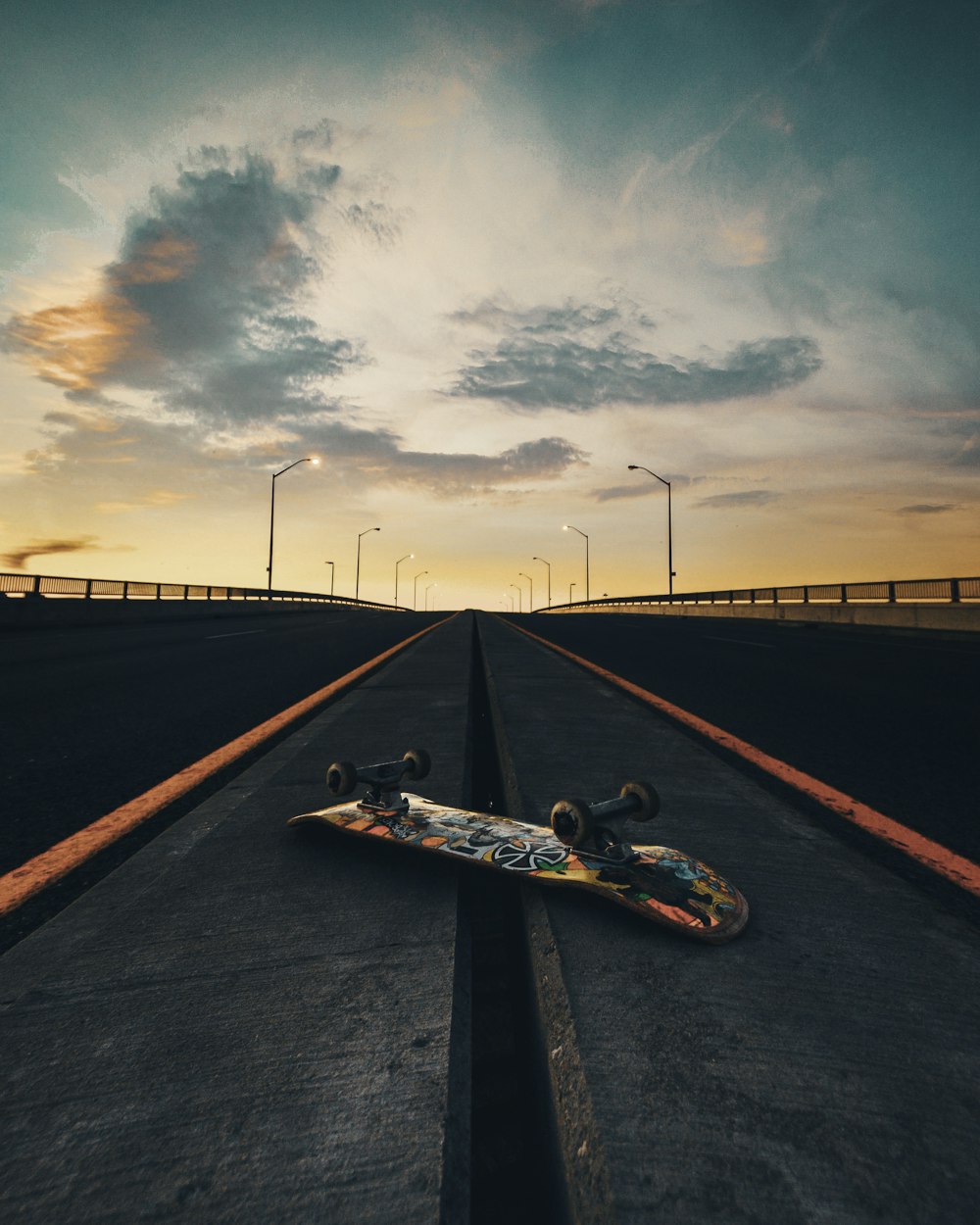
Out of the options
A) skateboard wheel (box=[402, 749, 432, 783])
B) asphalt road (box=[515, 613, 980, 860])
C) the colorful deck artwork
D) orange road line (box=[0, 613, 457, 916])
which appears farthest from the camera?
asphalt road (box=[515, 613, 980, 860])

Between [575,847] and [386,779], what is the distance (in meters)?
0.77

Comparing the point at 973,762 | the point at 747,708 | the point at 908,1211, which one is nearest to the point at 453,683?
the point at 747,708

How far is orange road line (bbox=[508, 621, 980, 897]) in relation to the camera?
2.24m

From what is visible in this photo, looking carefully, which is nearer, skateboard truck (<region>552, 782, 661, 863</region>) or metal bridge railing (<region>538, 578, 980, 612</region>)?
skateboard truck (<region>552, 782, 661, 863</region>)

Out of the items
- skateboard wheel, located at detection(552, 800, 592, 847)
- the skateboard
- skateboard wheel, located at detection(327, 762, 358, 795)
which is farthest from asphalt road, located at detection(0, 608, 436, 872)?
skateboard wheel, located at detection(552, 800, 592, 847)

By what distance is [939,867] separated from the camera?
225 cm

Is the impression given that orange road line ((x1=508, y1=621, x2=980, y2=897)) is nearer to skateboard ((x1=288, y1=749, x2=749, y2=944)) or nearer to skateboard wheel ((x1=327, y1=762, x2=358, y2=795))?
skateboard ((x1=288, y1=749, x2=749, y2=944))

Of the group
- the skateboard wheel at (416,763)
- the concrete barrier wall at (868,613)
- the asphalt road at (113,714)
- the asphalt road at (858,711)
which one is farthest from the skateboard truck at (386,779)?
the concrete barrier wall at (868,613)

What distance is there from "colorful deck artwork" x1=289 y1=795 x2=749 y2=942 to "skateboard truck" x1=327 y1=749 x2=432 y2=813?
1.2 inches

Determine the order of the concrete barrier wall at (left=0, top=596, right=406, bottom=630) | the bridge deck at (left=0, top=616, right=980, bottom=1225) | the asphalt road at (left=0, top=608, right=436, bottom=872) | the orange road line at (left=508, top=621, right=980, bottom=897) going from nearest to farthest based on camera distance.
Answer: the bridge deck at (left=0, top=616, right=980, bottom=1225)
the orange road line at (left=508, top=621, right=980, bottom=897)
the asphalt road at (left=0, top=608, right=436, bottom=872)
the concrete barrier wall at (left=0, top=596, right=406, bottom=630)

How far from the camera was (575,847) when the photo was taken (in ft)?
6.08

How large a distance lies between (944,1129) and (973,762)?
3313 millimetres

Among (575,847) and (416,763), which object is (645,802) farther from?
(416,763)

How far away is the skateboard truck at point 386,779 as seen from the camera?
7.40 ft
